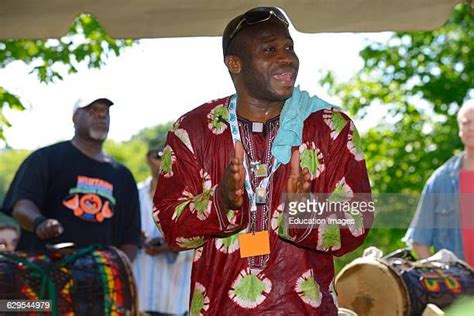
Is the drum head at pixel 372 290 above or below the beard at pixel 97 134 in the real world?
below

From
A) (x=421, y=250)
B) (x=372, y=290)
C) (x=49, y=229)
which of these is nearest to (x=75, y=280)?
(x=49, y=229)

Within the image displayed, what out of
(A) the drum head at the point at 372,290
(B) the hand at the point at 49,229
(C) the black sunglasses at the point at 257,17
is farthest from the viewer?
(B) the hand at the point at 49,229

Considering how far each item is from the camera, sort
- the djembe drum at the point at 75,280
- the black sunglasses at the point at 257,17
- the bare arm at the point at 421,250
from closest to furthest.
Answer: the black sunglasses at the point at 257,17 → the djembe drum at the point at 75,280 → the bare arm at the point at 421,250

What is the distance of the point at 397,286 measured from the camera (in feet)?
18.8

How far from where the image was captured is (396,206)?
39.2 ft

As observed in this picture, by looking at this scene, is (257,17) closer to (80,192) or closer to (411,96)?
(80,192)

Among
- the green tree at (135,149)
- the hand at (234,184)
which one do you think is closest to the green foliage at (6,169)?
the hand at (234,184)

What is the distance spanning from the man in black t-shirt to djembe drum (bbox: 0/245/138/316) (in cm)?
45

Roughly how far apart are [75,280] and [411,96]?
9651mm

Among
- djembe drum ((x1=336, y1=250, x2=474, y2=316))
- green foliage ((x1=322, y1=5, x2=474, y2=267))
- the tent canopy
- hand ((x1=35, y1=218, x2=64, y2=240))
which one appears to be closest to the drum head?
djembe drum ((x1=336, y1=250, x2=474, y2=316))

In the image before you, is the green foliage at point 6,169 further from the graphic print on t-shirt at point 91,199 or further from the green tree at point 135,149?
the green tree at point 135,149

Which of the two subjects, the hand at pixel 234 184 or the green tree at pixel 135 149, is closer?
the hand at pixel 234 184

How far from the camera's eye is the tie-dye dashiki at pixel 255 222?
11.7ft

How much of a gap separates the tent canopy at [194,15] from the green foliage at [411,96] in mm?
9448
